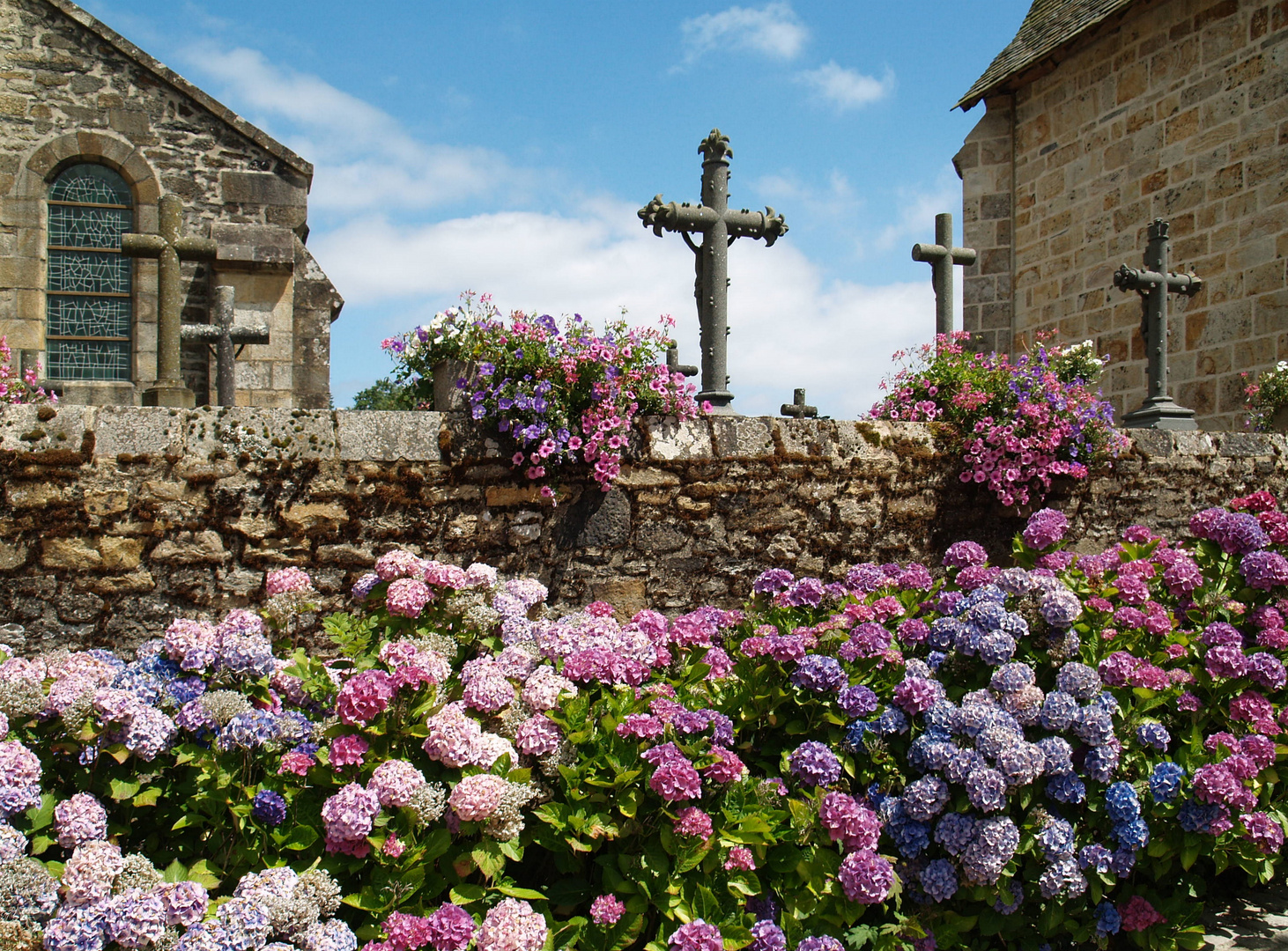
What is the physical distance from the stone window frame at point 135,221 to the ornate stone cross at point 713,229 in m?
6.20

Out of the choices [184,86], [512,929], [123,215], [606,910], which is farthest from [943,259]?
[123,215]

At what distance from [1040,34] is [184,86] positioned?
929 cm

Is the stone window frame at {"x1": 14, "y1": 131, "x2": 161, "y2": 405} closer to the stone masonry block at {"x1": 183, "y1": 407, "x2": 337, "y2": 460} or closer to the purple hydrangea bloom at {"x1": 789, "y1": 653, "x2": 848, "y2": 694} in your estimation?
the stone masonry block at {"x1": 183, "y1": 407, "x2": 337, "y2": 460}

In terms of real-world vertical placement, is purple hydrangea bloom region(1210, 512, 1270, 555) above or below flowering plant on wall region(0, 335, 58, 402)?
below

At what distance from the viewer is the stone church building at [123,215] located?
30.3 ft

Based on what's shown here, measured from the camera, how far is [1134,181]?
31.4ft

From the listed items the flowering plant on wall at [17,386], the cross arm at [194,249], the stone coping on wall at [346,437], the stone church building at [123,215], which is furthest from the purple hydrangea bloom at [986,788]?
the stone church building at [123,215]

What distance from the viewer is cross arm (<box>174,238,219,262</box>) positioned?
5747 millimetres

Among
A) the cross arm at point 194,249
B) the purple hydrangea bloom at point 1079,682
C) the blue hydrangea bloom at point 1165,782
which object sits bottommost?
the blue hydrangea bloom at point 1165,782

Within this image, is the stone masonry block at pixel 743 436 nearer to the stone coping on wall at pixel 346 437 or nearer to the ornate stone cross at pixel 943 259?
the stone coping on wall at pixel 346 437

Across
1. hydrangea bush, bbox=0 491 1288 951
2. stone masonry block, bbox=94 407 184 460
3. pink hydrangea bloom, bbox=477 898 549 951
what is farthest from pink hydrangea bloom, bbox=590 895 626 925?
stone masonry block, bbox=94 407 184 460

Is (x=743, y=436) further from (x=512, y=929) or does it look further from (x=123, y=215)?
(x=123, y=215)

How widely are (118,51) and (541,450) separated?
7910mm

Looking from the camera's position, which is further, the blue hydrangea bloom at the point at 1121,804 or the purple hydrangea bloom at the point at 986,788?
the blue hydrangea bloom at the point at 1121,804
